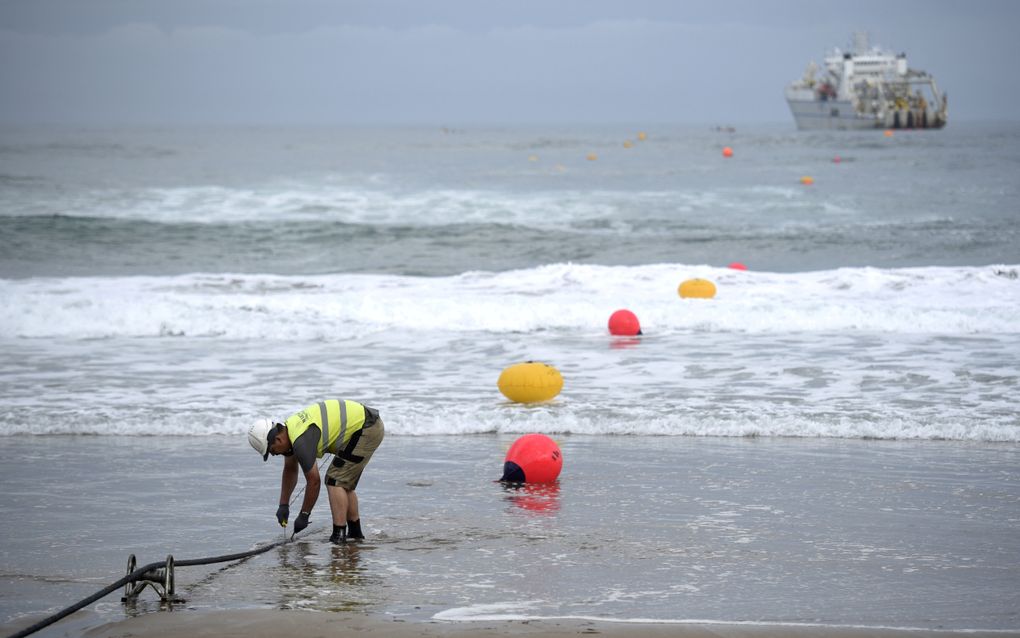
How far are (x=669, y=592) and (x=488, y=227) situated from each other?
29.6 meters

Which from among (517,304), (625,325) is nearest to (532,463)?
(625,325)

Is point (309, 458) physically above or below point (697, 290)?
below

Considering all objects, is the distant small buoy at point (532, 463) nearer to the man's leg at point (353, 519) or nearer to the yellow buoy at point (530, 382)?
the man's leg at point (353, 519)

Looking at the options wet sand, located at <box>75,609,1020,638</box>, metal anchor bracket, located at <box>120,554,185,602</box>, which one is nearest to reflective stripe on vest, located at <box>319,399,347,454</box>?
metal anchor bracket, located at <box>120,554,185,602</box>

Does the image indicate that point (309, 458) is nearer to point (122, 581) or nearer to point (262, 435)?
point (262, 435)

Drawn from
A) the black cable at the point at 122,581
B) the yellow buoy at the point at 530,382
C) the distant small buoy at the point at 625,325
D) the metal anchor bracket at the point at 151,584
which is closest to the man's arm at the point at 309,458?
the black cable at the point at 122,581

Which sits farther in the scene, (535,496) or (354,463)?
(535,496)

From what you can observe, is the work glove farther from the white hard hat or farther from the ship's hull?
the ship's hull

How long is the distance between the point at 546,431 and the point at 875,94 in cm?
10825

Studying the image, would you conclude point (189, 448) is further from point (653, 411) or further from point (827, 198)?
point (827, 198)

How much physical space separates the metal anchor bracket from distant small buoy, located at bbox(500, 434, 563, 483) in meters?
3.10

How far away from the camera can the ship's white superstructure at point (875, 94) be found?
109 metres

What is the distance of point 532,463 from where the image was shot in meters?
8.27

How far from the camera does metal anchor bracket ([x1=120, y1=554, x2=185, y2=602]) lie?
5617 mm
